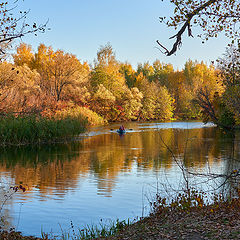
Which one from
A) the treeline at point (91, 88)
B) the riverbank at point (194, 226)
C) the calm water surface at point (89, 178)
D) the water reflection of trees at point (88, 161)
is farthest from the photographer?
the treeline at point (91, 88)

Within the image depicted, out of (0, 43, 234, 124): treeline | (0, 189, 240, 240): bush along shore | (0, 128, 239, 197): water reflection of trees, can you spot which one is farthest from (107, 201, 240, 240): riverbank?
(0, 43, 234, 124): treeline

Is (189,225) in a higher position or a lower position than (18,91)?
lower

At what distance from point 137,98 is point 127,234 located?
5628cm

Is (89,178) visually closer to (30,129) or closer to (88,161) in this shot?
(88,161)

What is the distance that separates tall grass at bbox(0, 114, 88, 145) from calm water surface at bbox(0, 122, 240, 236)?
1163 mm

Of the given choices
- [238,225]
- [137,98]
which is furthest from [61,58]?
[238,225]

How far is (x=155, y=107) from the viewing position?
68375mm

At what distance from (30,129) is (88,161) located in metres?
7.06

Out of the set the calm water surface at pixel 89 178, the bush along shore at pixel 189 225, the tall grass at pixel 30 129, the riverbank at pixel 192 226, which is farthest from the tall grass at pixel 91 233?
the tall grass at pixel 30 129

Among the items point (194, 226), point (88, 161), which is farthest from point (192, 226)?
point (88, 161)

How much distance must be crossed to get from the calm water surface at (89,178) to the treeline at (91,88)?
6494 mm

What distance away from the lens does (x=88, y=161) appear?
19797 millimetres

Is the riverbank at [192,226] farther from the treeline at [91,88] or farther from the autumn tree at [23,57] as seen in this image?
the autumn tree at [23,57]

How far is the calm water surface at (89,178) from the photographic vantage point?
33.0ft
